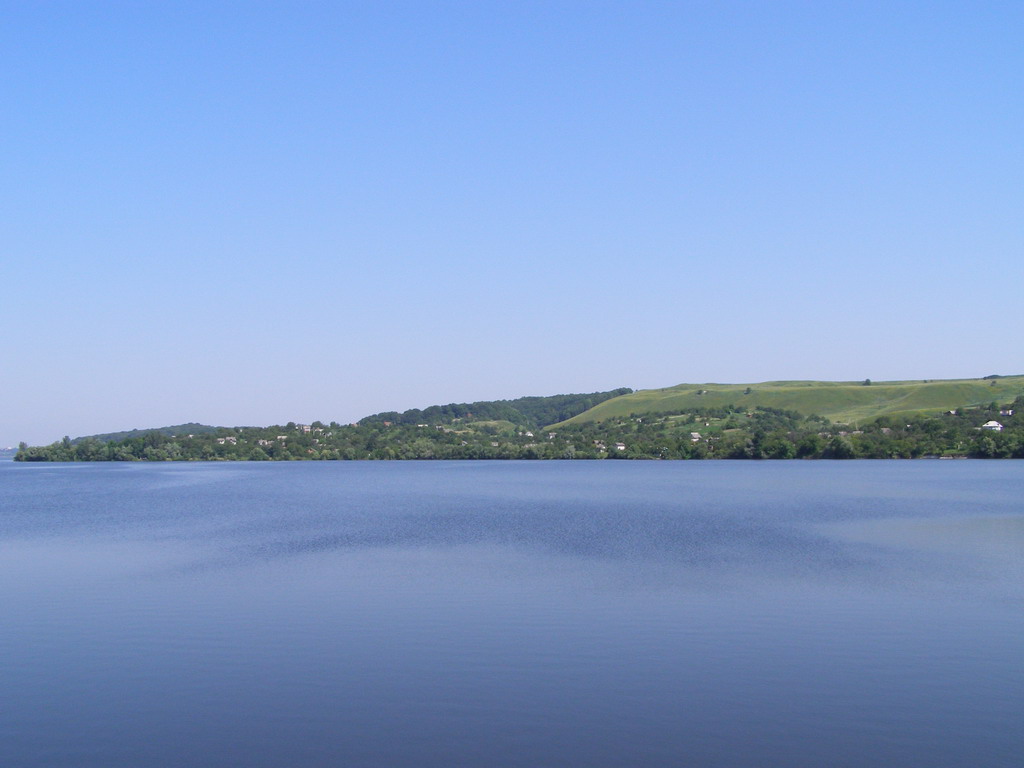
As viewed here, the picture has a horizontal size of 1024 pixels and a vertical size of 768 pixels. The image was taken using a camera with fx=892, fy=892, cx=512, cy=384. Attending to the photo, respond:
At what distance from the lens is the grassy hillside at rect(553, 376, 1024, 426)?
6147 inches

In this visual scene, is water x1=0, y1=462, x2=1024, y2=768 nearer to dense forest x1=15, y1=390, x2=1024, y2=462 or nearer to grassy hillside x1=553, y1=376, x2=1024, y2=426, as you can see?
dense forest x1=15, y1=390, x2=1024, y2=462

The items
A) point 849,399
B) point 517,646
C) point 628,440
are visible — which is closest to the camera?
point 517,646

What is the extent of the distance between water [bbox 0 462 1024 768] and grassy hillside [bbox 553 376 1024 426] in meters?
130

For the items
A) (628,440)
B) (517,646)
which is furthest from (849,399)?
(517,646)

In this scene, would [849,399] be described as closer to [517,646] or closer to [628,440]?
[628,440]

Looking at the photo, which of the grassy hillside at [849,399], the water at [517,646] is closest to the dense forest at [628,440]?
the grassy hillside at [849,399]

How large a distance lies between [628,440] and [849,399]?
52.8 metres

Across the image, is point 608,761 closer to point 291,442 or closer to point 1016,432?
point 1016,432

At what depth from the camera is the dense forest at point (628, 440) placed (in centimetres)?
12269

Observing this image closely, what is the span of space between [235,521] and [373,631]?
2832cm

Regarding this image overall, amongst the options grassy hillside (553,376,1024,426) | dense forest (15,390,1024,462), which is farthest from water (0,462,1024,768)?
grassy hillside (553,376,1024,426)

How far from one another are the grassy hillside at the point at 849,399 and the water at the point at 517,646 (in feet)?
427

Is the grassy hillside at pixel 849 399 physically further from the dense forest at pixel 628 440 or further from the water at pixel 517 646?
the water at pixel 517 646

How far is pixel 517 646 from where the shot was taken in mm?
17141
